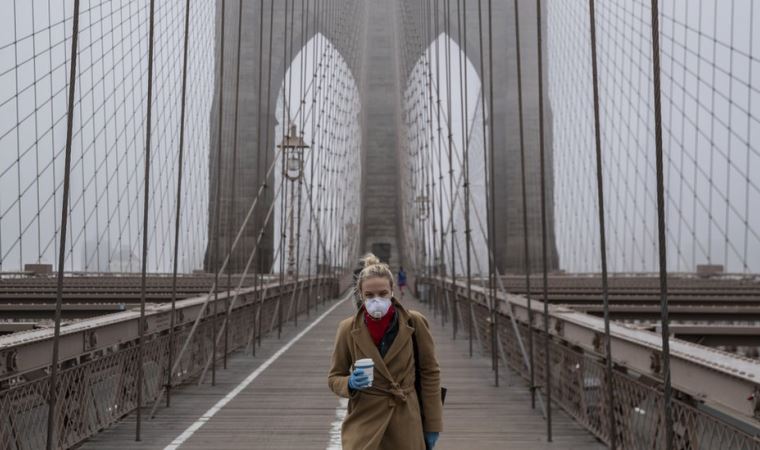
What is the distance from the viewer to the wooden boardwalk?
5.22 m

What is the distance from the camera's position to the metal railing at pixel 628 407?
10.9ft

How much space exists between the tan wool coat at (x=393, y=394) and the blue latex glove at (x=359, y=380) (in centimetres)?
11

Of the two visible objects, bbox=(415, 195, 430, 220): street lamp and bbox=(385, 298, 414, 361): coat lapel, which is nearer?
bbox=(385, 298, 414, 361): coat lapel

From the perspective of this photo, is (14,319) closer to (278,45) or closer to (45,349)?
(45,349)

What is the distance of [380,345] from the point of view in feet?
9.05

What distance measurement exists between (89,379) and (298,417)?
168cm

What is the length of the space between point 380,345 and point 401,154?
3339 centimetres

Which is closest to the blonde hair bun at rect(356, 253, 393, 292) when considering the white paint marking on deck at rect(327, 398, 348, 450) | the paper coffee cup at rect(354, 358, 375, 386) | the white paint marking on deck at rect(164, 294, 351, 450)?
the paper coffee cup at rect(354, 358, 375, 386)

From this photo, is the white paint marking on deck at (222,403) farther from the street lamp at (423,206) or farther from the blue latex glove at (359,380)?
the street lamp at (423,206)

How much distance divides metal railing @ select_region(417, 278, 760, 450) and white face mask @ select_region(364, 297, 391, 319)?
141 cm

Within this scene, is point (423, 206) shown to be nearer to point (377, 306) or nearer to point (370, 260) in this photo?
point (370, 260)

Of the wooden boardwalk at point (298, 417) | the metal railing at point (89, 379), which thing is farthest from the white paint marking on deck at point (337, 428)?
the metal railing at point (89, 379)

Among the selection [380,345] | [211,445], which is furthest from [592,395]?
[380,345]

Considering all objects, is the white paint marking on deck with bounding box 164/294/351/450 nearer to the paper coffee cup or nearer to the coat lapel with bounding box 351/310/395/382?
the coat lapel with bounding box 351/310/395/382
